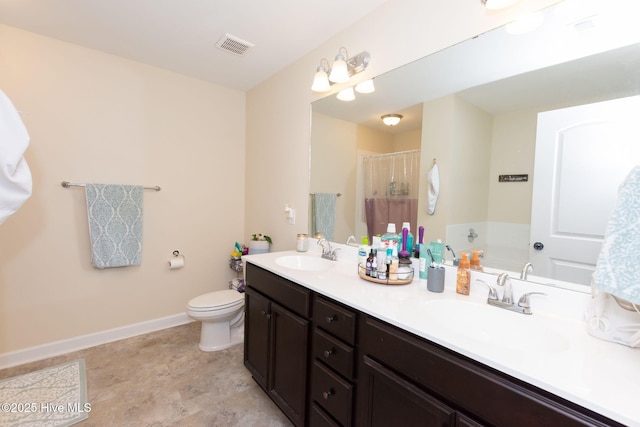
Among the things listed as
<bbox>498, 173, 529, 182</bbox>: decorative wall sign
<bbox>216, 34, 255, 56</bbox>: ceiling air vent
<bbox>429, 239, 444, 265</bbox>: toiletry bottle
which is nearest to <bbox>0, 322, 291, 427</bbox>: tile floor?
<bbox>429, 239, 444, 265</bbox>: toiletry bottle

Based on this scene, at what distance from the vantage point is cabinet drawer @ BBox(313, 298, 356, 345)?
3.76 ft

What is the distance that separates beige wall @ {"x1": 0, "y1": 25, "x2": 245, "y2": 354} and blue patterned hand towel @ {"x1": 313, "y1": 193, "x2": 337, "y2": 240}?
1286mm

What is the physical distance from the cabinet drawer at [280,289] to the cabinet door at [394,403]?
1.37 ft

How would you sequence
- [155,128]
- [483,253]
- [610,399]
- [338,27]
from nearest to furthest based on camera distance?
[610,399] → [483,253] → [338,27] → [155,128]

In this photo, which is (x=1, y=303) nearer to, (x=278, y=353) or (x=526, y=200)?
(x=278, y=353)

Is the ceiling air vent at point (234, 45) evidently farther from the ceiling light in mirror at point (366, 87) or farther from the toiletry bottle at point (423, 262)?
the toiletry bottle at point (423, 262)

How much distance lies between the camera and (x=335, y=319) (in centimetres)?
122

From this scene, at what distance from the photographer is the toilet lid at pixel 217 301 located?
2176 mm

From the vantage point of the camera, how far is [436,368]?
2.80ft

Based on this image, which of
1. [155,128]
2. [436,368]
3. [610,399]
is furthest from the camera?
[155,128]

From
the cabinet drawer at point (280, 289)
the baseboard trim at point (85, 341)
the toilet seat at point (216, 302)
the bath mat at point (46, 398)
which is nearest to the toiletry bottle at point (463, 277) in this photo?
the cabinet drawer at point (280, 289)

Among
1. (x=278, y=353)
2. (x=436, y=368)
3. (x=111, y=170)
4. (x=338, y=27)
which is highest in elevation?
(x=338, y=27)

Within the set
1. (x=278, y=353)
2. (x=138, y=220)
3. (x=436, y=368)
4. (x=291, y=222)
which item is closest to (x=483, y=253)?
(x=436, y=368)

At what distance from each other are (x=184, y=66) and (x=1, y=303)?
7.59 feet
